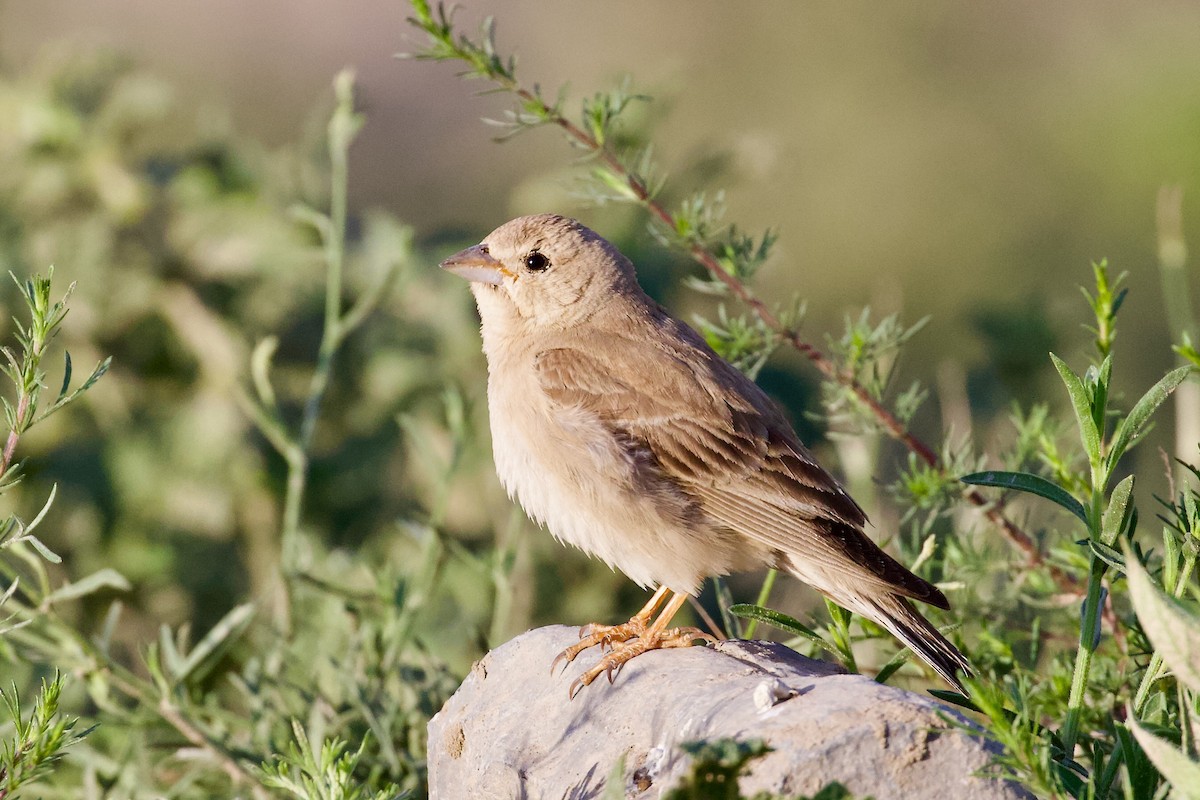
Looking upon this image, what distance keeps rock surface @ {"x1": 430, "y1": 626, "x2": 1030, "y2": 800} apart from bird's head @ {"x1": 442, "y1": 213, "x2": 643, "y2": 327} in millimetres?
1502

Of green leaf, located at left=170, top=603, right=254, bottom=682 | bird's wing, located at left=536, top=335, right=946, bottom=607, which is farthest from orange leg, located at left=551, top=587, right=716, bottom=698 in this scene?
green leaf, located at left=170, top=603, right=254, bottom=682

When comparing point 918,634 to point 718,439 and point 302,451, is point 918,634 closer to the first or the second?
point 718,439

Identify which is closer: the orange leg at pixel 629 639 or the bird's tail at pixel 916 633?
the orange leg at pixel 629 639

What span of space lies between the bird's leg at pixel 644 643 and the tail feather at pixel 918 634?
0.44 meters

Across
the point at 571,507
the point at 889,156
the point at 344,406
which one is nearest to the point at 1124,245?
the point at 889,156

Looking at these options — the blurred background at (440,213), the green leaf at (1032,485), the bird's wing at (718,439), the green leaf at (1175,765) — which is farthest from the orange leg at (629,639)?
the green leaf at (1175,765)

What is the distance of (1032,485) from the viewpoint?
293 cm

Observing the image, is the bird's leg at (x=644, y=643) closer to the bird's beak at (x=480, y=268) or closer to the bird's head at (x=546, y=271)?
the bird's head at (x=546, y=271)

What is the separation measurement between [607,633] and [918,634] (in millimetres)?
817

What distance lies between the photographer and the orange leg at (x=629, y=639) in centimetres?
334

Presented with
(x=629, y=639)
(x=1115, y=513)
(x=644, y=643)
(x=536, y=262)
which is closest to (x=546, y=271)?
(x=536, y=262)

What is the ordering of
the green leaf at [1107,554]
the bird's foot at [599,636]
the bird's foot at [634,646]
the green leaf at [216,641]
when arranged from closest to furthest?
the green leaf at [1107,554]
the bird's foot at [634,646]
the bird's foot at [599,636]
the green leaf at [216,641]

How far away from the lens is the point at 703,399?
169 inches

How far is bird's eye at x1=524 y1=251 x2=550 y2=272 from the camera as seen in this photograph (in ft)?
16.1
